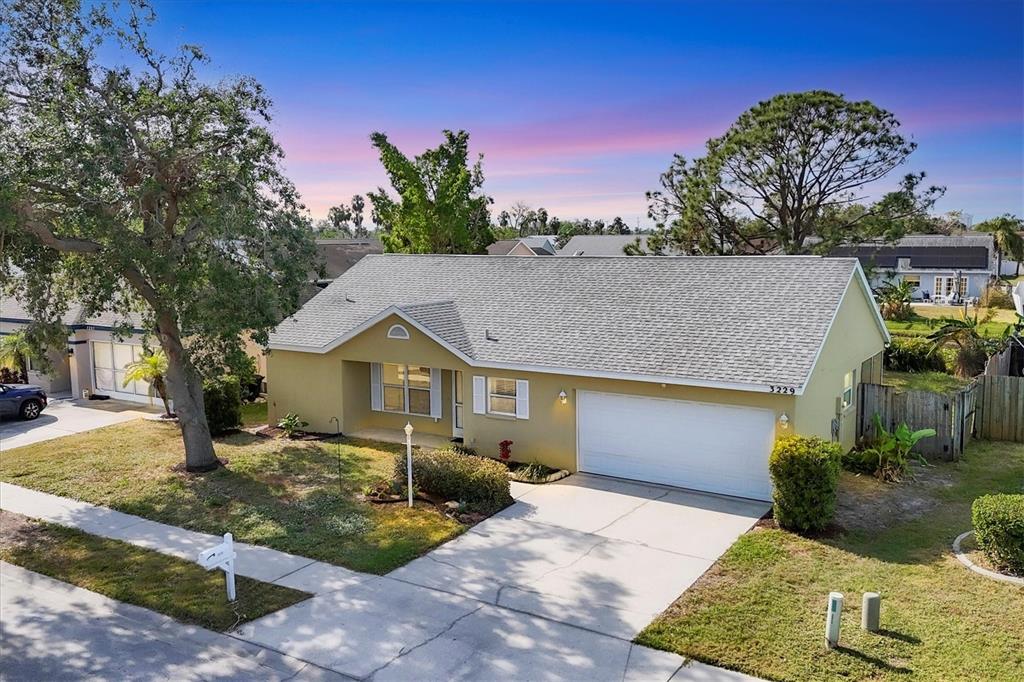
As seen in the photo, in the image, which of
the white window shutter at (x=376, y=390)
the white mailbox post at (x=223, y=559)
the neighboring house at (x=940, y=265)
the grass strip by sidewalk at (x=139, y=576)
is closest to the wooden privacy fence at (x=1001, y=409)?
the white window shutter at (x=376, y=390)

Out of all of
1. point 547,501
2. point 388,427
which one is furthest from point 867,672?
point 388,427

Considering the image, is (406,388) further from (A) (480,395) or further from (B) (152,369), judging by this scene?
(B) (152,369)

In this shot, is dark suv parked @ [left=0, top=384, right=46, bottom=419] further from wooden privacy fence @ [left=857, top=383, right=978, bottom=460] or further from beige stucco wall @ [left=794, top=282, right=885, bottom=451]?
wooden privacy fence @ [left=857, top=383, right=978, bottom=460]

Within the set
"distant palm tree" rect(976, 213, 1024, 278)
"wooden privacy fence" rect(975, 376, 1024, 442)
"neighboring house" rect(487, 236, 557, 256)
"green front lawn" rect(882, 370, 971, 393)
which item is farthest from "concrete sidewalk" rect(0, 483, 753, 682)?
"distant palm tree" rect(976, 213, 1024, 278)

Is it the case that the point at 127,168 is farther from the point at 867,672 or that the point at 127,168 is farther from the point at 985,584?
the point at 985,584

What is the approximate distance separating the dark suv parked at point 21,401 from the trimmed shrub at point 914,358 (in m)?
29.4

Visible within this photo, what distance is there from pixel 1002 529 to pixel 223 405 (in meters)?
17.8

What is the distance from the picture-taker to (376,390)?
20.2 metres

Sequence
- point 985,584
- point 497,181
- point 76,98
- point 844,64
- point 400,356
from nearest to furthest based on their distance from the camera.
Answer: point 985,584 < point 76,98 < point 400,356 < point 844,64 < point 497,181

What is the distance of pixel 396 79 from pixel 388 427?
32.0ft

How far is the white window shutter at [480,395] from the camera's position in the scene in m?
17.3

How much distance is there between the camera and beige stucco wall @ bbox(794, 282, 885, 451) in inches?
568

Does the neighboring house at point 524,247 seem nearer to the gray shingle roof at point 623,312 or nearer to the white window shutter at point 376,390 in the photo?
the gray shingle roof at point 623,312

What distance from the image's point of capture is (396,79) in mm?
20125
